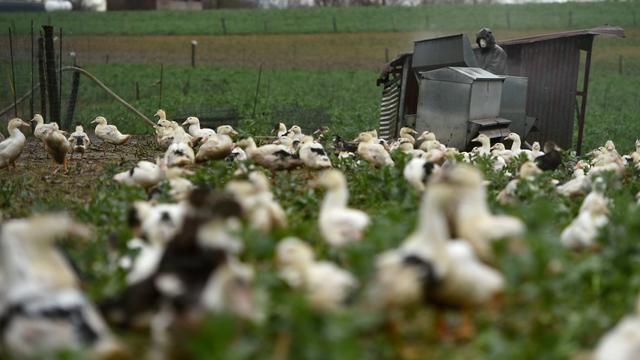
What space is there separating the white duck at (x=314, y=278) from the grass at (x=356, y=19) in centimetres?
4044

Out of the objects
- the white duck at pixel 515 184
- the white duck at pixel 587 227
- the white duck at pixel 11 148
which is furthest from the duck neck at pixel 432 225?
the white duck at pixel 11 148

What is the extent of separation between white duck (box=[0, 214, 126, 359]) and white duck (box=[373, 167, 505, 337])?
1.47 m

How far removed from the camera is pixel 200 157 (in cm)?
1164

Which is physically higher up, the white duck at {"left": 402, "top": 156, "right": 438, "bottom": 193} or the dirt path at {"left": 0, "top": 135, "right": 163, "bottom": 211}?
the white duck at {"left": 402, "top": 156, "right": 438, "bottom": 193}

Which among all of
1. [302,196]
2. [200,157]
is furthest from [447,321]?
[200,157]

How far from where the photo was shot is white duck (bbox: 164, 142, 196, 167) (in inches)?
426

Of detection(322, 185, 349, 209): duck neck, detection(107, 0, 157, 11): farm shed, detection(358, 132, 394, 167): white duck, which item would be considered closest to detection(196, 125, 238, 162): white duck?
detection(358, 132, 394, 167): white duck

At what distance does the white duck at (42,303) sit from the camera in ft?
14.1

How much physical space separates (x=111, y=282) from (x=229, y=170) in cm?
455

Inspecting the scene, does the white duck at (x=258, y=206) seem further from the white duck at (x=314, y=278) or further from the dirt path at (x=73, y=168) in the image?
the dirt path at (x=73, y=168)

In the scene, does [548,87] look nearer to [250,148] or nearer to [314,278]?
[250,148]

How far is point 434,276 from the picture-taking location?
4840 millimetres

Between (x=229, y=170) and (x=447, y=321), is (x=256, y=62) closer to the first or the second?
(x=229, y=170)

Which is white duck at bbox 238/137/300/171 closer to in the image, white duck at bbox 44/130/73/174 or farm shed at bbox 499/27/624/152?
white duck at bbox 44/130/73/174
